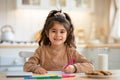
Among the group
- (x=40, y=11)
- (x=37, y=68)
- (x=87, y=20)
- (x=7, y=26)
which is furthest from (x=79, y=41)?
(x=37, y=68)

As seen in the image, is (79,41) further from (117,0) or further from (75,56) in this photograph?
(75,56)

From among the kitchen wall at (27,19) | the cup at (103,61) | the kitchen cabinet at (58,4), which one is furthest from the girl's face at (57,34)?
the kitchen wall at (27,19)

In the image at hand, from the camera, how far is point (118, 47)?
128 inches

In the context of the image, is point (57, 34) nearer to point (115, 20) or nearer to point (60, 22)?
point (60, 22)

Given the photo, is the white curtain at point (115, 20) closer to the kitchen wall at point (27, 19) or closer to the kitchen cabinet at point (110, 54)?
the kitchen wall at point (27, 19)

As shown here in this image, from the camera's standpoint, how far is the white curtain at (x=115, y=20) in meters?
3.70

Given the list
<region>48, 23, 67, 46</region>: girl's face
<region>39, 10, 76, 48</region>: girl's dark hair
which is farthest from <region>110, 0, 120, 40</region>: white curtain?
<region>48, 23, 67, 46</region>: girl's face

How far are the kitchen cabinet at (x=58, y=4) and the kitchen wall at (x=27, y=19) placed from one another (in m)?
Result: 0.20

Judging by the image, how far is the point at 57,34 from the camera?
1750mm

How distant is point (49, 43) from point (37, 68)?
39 centimetres

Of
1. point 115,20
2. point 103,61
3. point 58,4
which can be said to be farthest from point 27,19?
point 103,61

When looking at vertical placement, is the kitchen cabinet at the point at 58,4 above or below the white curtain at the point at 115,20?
above

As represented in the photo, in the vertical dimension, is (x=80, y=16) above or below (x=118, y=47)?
above

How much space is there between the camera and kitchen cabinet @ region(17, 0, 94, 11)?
3.68m
